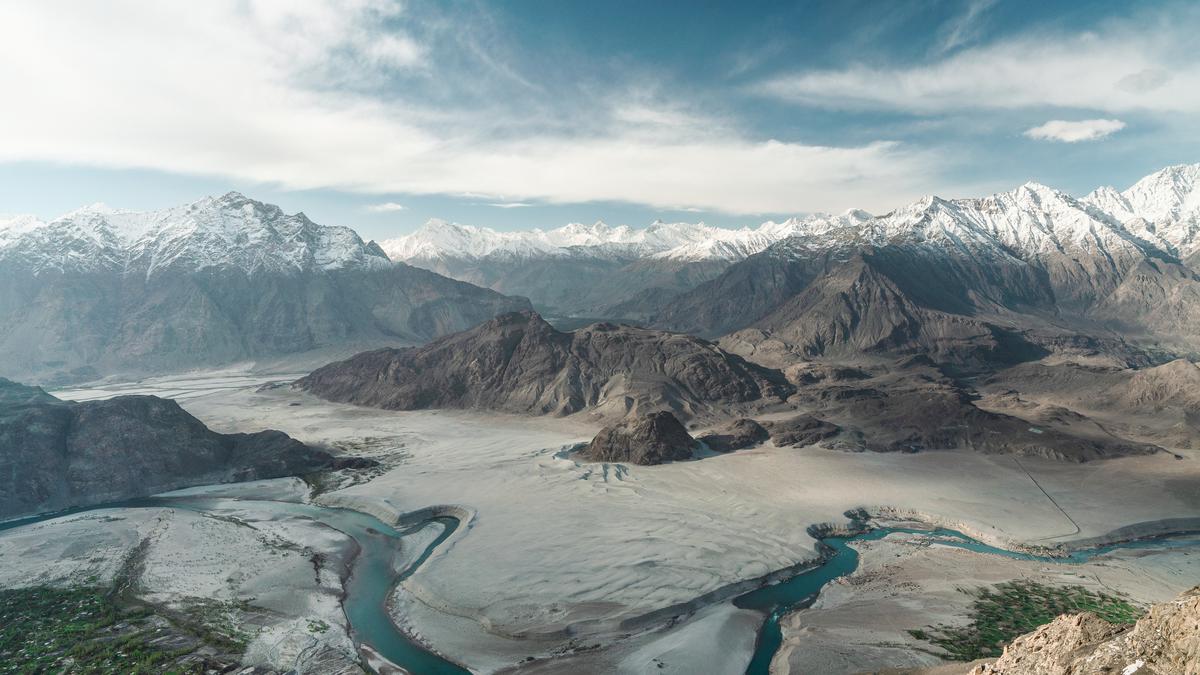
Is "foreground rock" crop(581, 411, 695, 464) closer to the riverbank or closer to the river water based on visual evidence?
the river water

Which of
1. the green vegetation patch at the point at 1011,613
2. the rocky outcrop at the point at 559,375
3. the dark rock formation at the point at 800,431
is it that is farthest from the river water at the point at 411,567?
the rocky outcrop at the point at 559,375

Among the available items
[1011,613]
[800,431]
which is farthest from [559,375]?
[1011,613]

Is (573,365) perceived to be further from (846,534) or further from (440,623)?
(440,623)

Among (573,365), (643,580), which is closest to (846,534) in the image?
(643,580)

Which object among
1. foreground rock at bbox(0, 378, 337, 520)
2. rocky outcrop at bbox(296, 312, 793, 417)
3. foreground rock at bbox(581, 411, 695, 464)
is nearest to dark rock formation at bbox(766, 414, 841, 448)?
foreground rock at bbox(581, 411, 695, 464)

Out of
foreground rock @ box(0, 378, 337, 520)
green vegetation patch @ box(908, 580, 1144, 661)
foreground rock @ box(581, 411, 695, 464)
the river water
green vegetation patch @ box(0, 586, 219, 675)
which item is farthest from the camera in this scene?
foreground rock @ box(581, 411, 695, 464)

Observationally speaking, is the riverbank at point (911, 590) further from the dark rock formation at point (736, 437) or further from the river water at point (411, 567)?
the dark rock formation at point (736, 437)

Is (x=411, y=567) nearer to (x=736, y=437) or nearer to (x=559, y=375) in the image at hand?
(x=736, y=437)
